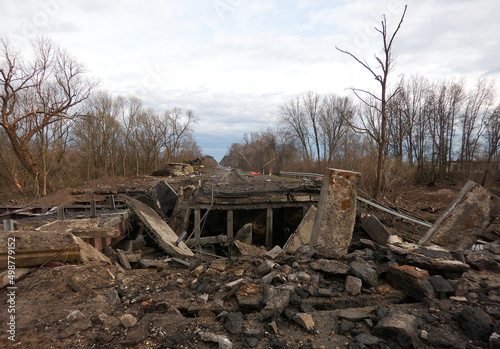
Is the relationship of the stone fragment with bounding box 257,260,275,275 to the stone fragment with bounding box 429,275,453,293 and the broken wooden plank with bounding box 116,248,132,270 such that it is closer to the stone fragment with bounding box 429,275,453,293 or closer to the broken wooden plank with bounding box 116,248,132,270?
the stone fragment with bounding box 429,275,453,293

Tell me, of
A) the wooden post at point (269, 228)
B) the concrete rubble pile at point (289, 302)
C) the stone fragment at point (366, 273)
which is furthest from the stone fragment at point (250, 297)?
the wooden post at point (269, 228)

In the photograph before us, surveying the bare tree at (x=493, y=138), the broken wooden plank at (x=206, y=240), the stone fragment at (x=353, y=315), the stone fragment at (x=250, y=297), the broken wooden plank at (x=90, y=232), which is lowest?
the broken wooden plank at (x=206, y=240)

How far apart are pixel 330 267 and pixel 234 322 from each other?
172 cm

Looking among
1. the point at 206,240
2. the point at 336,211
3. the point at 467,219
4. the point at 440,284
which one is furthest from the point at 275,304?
the point at 206,240

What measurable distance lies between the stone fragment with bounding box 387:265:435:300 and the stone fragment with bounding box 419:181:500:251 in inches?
104

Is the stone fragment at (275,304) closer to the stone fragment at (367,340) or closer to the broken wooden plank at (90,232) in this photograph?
the stone fragment at (367,340)

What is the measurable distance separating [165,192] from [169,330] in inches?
346

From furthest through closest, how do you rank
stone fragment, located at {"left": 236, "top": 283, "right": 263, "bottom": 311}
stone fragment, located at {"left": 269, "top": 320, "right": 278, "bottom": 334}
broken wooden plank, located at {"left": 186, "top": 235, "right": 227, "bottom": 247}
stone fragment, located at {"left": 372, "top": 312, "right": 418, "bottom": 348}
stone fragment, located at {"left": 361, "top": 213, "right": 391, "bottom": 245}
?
1. broken wooden plank, located at {"left": 186, "top": 235, "right": 227, "bottom": 247}
2. stone fragment, located at {"left": 361, "top": 213, "right": 391, "bottom": 245}
3. stone fragment, located at {"left": 236, "top": 283, "right": 263, "bottom": 311}
4. stone fragment, located at {"left": 269, "top": 320, "right": 278, "bottom": 334}
5. stone fragment, located at {"left": 372, "top": 312, "right": 418, "bottom": 348}

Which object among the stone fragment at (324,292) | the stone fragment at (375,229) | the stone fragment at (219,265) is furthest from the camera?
the stone fragment at (375,229)

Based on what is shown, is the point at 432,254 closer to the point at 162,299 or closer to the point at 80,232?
the point at 162,299

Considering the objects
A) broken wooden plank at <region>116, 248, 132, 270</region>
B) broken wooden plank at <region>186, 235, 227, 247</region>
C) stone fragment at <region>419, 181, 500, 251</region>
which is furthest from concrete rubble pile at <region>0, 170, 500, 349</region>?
broken wooden plank at <region>186, 235, 227, 247</region>

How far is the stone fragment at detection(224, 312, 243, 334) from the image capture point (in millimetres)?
2608

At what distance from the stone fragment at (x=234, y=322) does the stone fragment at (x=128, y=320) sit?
3.08 feet

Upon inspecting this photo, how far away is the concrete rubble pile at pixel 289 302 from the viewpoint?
2.47 meters
